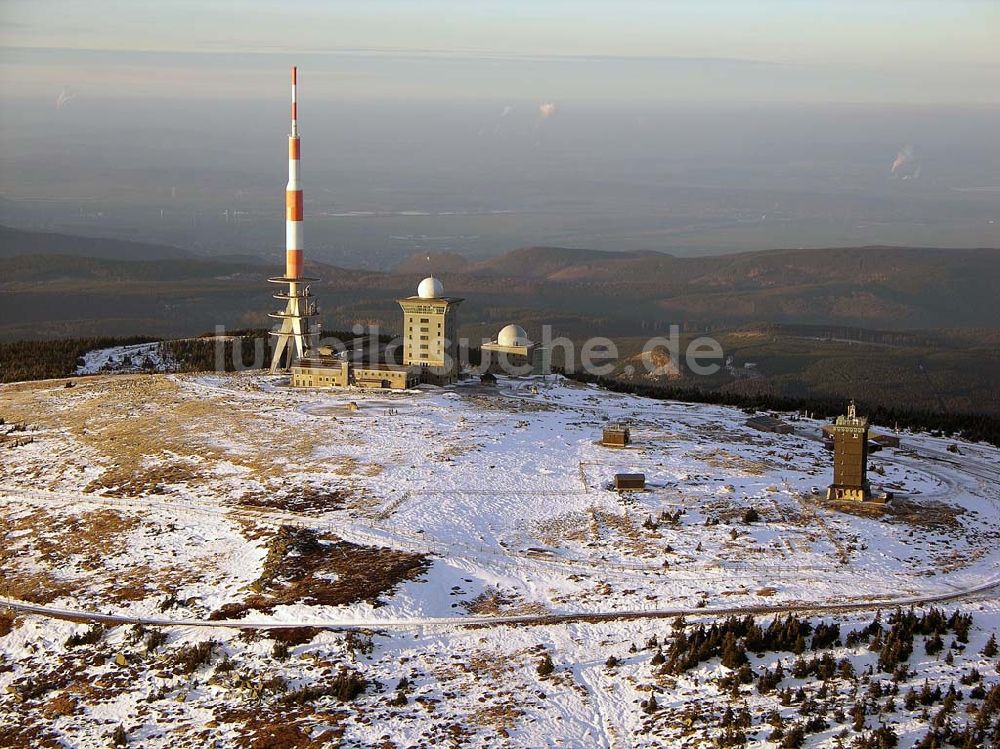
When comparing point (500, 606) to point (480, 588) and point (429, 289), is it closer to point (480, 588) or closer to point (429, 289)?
point (480, 588)

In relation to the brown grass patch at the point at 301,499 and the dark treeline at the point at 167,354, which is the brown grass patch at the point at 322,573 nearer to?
the brown grass patch at the point at 301,499

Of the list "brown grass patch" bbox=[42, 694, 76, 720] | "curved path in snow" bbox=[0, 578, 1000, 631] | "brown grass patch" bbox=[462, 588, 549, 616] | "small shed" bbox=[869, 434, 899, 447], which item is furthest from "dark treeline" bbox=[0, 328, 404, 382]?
"brown grass patch" bbox=[42, 694, 76, 720]

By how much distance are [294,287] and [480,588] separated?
4121 cm

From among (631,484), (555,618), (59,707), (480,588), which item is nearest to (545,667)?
(555,618)

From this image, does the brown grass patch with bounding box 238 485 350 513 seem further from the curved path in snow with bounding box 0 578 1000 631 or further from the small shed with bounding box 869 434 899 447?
the small shed with bounding box 869 434 899 447

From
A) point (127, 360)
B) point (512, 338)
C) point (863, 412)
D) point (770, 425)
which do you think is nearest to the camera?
point (770, 425)

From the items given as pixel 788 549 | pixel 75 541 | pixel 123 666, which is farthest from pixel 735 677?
pixel 75 541

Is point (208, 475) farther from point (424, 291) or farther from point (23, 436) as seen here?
point (424, 291)

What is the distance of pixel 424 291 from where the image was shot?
248 feet

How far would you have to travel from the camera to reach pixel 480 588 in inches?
1617

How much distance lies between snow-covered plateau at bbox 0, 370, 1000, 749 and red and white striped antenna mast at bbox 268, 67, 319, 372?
621 inches

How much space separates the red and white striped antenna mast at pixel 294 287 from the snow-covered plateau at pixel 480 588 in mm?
15768

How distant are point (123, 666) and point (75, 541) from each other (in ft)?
38.3

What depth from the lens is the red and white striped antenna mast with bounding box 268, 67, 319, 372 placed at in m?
75.9
